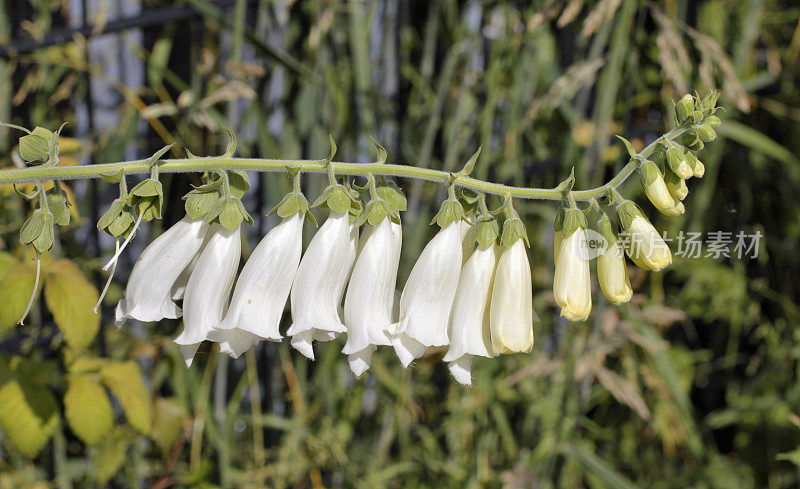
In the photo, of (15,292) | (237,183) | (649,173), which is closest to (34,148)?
(237,183)

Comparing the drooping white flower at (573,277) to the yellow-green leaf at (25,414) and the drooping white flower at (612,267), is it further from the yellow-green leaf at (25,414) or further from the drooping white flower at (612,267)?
the yellow-green leaf at (25,414)

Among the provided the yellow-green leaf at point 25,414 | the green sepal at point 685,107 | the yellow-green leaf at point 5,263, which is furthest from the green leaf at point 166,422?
the green sepal at point 685,107

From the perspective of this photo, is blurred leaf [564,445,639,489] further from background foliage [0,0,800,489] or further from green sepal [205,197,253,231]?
green sepal [205,197,253,231]

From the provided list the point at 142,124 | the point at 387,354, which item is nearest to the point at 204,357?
the point at 387,354

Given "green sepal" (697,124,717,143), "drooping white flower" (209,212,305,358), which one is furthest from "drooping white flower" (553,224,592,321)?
"drooping white flower" (209,212,305,358)

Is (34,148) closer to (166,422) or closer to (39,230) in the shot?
(39,230)

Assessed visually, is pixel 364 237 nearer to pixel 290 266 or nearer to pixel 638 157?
pixel 290 266
